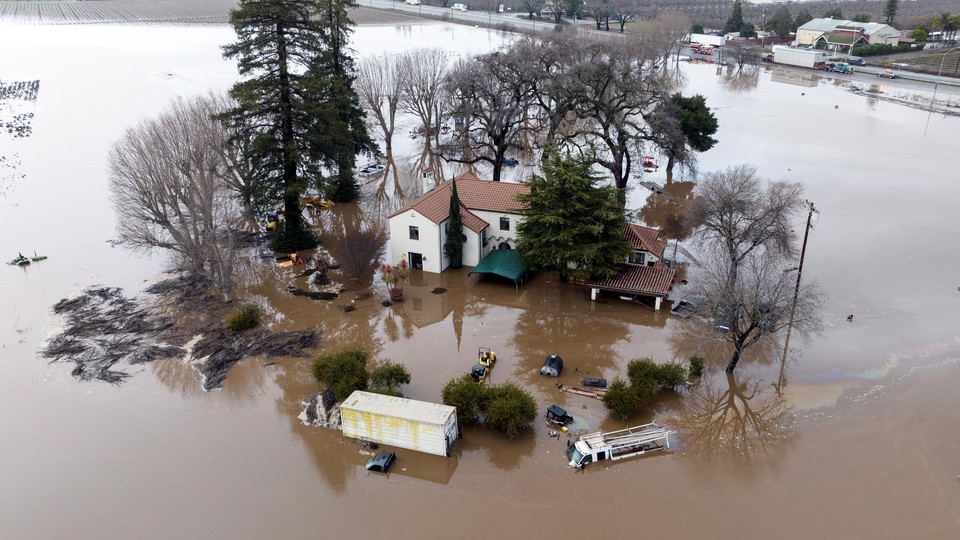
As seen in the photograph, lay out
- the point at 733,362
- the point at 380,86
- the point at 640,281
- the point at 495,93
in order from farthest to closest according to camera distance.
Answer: the point at 380,86, the point at 495,93, the point at 640,281, the point at 733,362

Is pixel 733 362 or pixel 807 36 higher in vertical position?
pixel 807 36

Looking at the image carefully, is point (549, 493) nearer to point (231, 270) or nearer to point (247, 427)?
point (247, 427)

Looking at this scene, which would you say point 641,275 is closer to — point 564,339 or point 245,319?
point 564,339

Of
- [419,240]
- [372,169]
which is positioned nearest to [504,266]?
[419,240]

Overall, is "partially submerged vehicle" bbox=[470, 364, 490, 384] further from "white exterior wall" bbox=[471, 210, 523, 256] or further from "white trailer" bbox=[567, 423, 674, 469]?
"white exterior wall" bbox=[471, 210, 523, 256]

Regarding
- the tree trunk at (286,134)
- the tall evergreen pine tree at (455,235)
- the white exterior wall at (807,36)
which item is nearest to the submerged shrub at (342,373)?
the tall evergreen pine tree at (455,235)

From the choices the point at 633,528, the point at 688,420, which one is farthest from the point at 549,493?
the point at 688,420

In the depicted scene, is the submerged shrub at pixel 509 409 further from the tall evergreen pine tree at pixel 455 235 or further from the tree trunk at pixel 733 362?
the tall evergreen pine tree at pixel 455 235

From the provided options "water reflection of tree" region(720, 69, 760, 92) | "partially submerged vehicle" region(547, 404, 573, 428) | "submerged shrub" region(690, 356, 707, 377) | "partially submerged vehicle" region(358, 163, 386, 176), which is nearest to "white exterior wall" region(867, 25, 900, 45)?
"water reflection of tree" region(720, 69, 760, 92)
